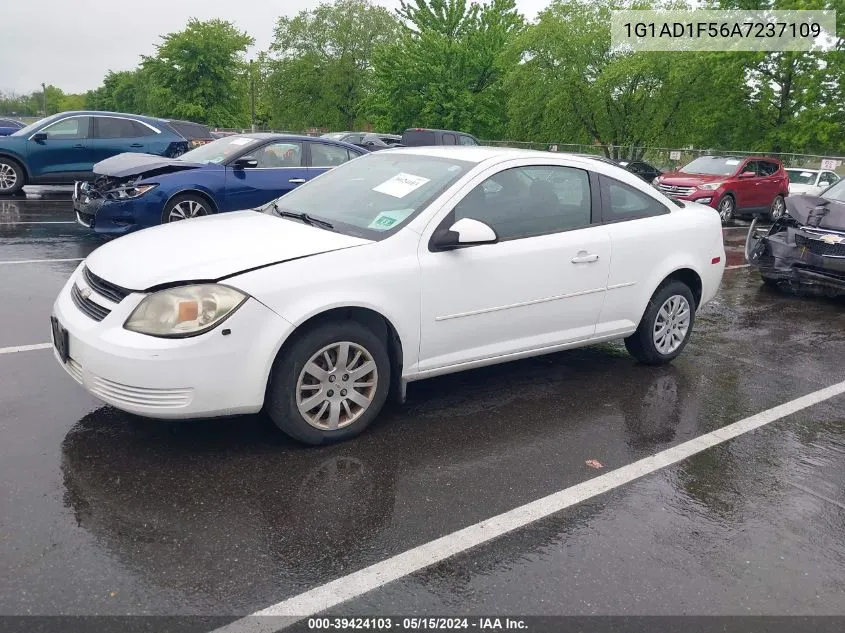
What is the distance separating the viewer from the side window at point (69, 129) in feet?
44.9

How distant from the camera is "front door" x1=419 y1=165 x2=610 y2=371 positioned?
4301 mm

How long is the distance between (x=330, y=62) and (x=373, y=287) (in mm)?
62493

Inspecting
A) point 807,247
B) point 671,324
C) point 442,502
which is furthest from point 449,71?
point 442,502

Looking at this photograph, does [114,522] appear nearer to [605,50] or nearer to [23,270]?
[23,270]

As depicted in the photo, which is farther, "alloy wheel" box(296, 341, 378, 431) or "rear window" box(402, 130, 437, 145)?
"rear window" box(402, 130, 437, 145)

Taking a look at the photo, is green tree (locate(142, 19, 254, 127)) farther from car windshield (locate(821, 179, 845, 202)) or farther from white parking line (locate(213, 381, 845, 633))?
white parking line (locate(213, 381, 845, 633))

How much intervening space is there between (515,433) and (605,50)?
35.2 meters

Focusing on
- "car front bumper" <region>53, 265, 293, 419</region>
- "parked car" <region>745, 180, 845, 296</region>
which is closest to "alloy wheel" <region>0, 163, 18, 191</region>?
"car front bumper" <region>53, 265, 293, 419</region>

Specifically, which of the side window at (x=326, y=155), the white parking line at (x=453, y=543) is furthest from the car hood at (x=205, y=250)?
the side window at (x=326, y=155)

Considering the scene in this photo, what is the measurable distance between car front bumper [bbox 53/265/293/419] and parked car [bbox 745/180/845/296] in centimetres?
694

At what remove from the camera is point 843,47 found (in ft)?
102

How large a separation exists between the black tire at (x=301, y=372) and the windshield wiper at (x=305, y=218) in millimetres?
770

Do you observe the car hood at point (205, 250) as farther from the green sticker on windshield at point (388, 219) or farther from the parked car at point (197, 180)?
the parked car at point (197, 180)

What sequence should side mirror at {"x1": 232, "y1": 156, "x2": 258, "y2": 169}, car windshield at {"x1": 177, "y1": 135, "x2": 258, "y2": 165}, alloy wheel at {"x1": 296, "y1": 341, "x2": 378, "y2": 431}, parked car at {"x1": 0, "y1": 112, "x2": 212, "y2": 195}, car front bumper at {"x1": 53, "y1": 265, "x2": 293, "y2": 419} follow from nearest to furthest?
car front bumper at {"x1": 53, "y1": 265, "x2": 293, "y2": 419} → alloy wheel at {"x1": 296, "y1": 341, "x2": 378, "y2": 431} → side mirror at {"x1": 232, "y1": 156, "x2": 258, "y2": 169} → car windshield at {"x1": 177, "y1": 135, "x2": 258, "y2": 165} → parked car at {"x1": 0, "y1": 112, "x2": 212, "y2": 195}
